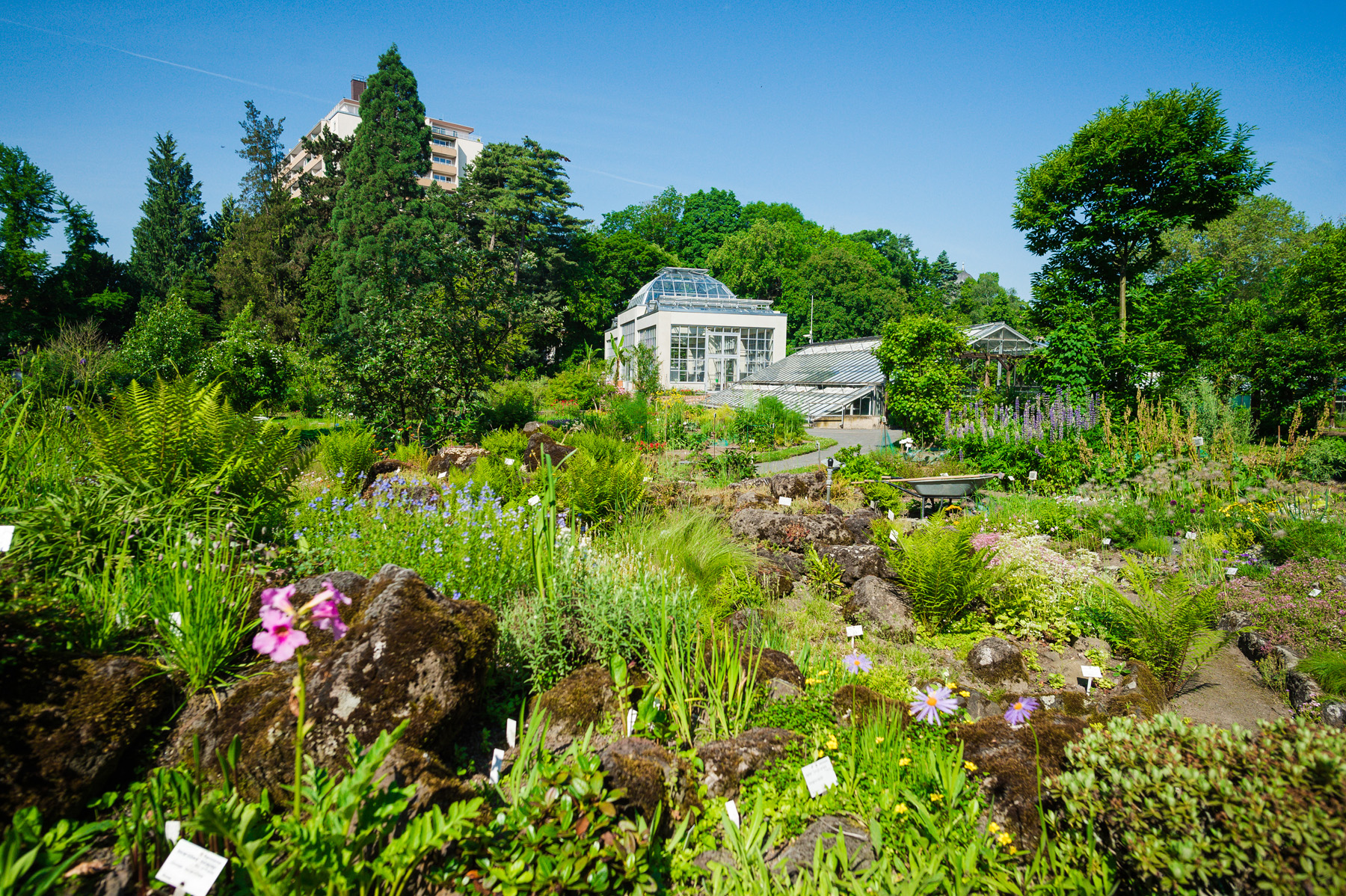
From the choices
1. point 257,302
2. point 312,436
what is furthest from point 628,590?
→ point 257,302

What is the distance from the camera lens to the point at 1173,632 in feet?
11.8

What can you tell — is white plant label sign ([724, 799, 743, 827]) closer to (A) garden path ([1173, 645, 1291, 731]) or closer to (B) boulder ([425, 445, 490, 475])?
(A) garden path ([1173, 645, 1291, 731])

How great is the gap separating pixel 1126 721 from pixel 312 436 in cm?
1177

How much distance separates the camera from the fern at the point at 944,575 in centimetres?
421

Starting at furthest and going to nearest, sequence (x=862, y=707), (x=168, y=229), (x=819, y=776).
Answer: (x=168, y=229), (x=862, y=707), (x=819, y=776)

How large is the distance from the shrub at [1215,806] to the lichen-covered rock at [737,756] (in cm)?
98

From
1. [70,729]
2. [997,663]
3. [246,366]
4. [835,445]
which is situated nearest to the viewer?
[70,729]

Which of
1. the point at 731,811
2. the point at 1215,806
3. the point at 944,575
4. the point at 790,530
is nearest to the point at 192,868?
the point at 731,811

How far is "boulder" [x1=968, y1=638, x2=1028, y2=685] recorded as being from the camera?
3.67m

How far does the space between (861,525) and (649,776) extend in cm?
449

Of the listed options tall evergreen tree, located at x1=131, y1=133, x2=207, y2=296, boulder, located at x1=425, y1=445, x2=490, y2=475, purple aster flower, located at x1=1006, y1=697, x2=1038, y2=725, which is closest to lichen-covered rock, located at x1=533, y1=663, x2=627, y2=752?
purple aster flower, located at x1=1006, y1=697, x2=1038, y2=725

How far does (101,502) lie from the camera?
10.1ft

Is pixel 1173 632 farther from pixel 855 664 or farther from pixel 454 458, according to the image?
pixel 454 458

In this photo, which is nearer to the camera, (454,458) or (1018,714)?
(1018,714)
